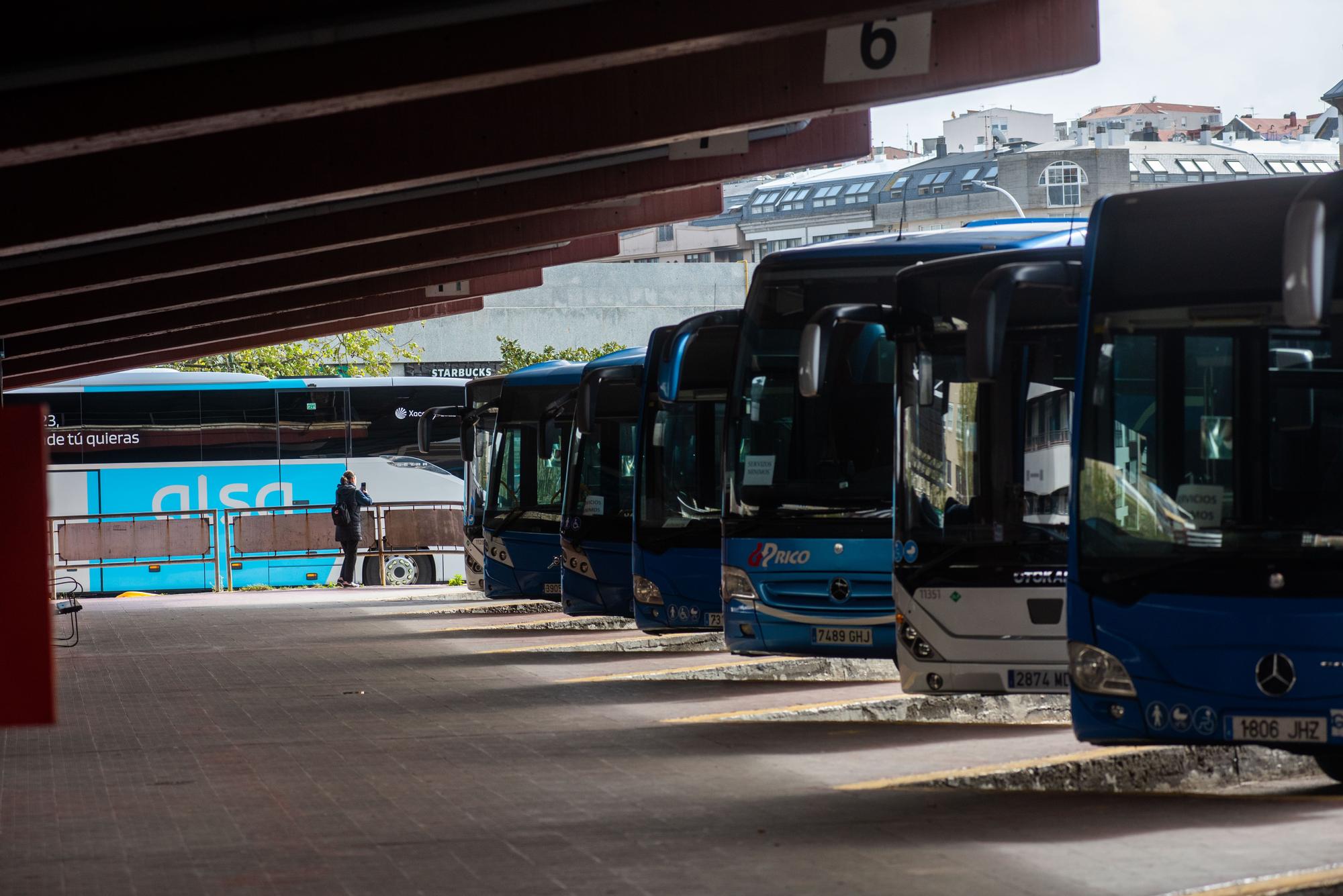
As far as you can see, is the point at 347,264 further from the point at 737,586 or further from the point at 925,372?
the point at 925,372

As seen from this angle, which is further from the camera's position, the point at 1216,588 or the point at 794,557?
the point at 794,557

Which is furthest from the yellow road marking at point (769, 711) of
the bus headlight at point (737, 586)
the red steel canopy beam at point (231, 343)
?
the red steel canopy beam at point (231, 343)

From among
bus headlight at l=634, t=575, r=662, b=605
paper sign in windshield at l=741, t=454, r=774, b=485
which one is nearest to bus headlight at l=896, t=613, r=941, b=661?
paper sign in windshield at l=741, t=454, r=774, b=485

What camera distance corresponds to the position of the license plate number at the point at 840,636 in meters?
12.9

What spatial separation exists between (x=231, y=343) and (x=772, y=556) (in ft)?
54.1

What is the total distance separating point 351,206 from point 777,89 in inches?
206

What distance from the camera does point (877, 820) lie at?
912cm

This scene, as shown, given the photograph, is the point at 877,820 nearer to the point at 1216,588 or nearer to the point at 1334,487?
the point at 1216,588

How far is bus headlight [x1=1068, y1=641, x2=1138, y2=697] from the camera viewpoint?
859 cm

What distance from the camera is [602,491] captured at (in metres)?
19.5

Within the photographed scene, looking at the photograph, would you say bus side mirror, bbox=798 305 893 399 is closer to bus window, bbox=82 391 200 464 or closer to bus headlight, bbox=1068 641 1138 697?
bus headlight, bbox=1068 641 1138 697

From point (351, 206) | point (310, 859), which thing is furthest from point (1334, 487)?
point (351, 206)

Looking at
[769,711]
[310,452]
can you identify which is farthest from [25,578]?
[310,452]

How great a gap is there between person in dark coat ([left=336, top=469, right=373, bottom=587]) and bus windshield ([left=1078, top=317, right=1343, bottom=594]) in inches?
939
